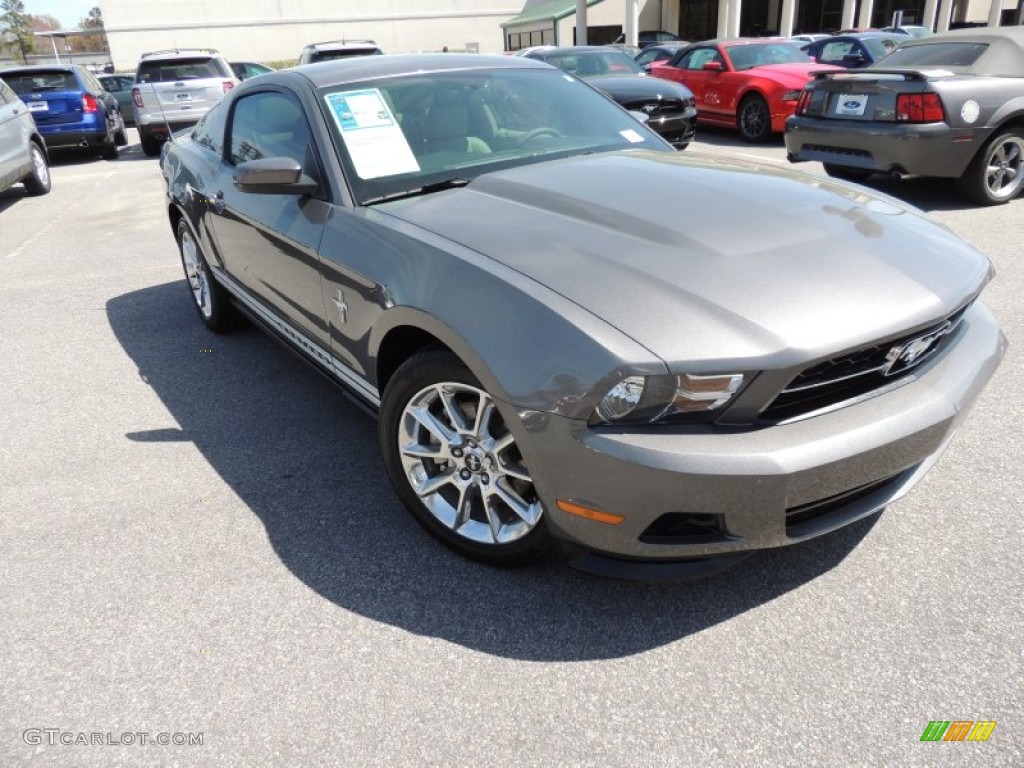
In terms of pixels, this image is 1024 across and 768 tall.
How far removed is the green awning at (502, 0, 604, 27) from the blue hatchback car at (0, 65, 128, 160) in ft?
104

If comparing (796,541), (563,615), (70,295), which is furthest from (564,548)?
(70,295)

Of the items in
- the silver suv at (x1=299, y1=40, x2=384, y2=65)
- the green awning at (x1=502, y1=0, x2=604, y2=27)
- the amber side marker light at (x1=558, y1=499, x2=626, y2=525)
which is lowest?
the amber side marker light at (x1=558, y1=499, x2=626, y2=525)

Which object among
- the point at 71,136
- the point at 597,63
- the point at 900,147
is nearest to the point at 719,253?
the point at 900,147

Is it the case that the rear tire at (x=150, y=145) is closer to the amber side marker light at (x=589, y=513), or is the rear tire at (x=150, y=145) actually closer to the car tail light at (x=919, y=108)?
the car tail light at (x=919, y=108)

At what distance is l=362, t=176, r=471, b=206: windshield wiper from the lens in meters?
2.95

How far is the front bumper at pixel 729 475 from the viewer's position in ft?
6.43

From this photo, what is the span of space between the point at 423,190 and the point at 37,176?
31.2ft

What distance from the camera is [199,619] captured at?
2.47 metres

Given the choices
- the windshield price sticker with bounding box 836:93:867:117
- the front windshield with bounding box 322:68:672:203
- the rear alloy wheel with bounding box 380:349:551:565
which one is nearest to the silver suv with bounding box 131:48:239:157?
the windshield price sticker with bounding box 836:93:867:117

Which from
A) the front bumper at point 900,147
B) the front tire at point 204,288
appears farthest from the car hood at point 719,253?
the front bumper at point 900,147

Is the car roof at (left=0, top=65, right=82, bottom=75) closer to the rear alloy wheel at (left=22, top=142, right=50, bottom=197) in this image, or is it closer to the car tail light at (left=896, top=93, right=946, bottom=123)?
the rear alloy wheel at (left=22, top=142, right=50, bottom=197)

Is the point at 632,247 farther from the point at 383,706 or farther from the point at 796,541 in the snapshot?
the point at 383,706

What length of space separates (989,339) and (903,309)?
0.65m

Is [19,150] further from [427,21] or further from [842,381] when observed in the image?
[427,21]
